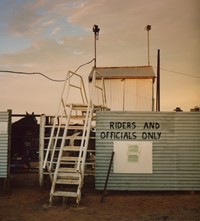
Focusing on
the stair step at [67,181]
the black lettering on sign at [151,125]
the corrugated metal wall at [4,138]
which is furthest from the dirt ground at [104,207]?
the black lettering on sign at [151,125]

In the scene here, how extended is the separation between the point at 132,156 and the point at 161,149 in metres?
1.12

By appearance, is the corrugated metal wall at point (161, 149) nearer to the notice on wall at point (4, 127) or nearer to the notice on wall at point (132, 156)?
the notice on wall at point (132, 156)

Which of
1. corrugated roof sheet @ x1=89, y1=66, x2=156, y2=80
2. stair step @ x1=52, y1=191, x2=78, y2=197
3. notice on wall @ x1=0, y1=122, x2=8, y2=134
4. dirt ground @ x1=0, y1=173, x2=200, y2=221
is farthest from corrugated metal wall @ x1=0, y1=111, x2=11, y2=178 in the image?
corrugated roof sheet @ x1=89, y1=66, x2=156, y2=80

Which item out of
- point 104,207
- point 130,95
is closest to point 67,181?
point 104,207

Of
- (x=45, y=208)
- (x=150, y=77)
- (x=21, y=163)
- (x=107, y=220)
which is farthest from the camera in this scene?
(x=150, y=77)

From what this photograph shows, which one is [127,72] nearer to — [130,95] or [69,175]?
[130,95]

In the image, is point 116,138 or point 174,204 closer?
point 174,204

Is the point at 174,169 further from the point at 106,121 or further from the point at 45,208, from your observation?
the point at 45,208

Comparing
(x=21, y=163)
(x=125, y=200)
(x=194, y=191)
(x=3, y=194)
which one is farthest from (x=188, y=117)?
(x=21, y=163)

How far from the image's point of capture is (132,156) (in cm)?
1273

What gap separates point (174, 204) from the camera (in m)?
10.9

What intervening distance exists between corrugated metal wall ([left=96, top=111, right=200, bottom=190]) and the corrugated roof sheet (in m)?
11.5

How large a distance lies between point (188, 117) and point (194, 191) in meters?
2.74

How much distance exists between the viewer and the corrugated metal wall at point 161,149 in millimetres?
12602
